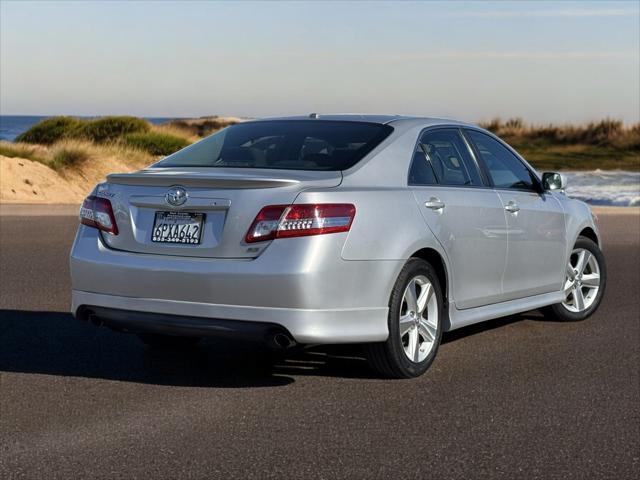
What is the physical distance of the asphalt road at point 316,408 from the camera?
5.43 meters

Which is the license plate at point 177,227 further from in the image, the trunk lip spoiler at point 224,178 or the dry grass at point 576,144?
the dry grass at point 576,144

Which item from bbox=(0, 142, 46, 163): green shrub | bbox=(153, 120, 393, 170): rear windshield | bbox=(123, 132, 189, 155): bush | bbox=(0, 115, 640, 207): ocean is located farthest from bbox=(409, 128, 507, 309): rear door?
bbox=(123, 132, 189, 155): bush

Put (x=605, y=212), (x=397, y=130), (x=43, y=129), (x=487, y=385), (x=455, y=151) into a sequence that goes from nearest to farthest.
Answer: (x=487, y=385)
(x=397, y=130)
(x=455, y=151)
(x=605, y=212)
(x=43, y=129)

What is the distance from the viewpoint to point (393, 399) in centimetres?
679

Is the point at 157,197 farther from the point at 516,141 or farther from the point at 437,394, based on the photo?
the point at 516,141

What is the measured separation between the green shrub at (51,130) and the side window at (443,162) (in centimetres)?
3201

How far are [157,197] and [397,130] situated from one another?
1711 mm

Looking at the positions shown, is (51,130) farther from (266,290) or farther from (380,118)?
(266,290)

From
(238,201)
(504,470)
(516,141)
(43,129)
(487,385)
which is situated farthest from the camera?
(516,141)

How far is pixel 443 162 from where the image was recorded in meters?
8.00

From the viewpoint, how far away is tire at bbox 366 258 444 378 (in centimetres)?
706

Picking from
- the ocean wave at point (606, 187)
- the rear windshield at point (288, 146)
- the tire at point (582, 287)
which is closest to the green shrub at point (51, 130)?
the ocean wave at point (606, 187)

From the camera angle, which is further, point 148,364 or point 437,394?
point 148,364

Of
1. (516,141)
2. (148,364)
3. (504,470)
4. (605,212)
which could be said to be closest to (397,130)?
(148,364)
